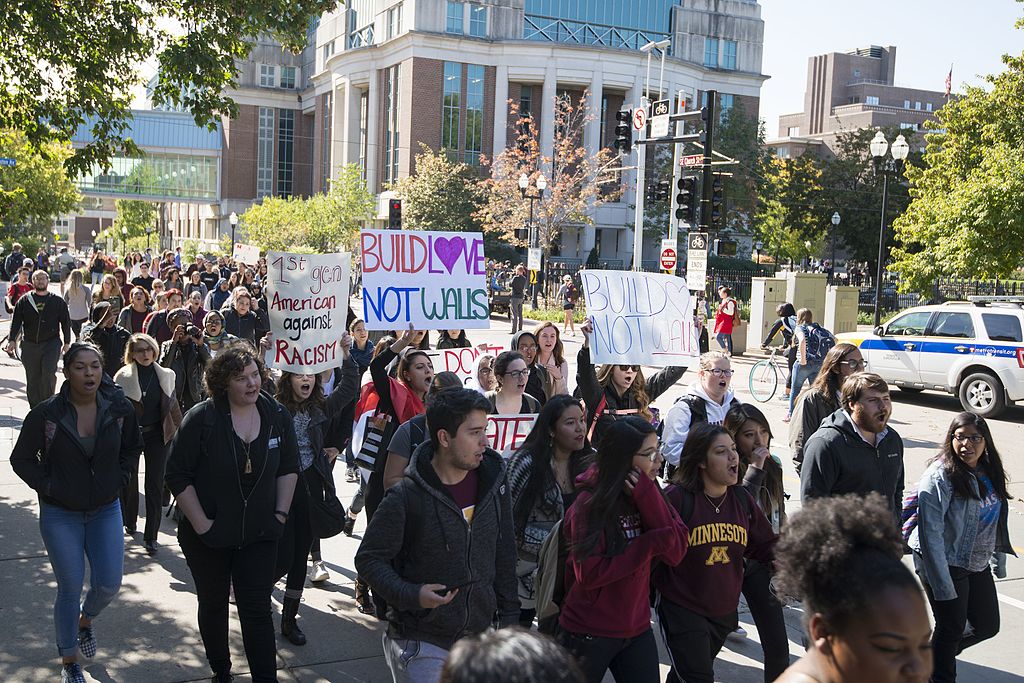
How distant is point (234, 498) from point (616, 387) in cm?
386

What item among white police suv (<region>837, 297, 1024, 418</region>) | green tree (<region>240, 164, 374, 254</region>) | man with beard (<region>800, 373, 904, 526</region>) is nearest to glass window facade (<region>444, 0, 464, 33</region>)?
green tree (<region>240, 164, 374, 254</region>)

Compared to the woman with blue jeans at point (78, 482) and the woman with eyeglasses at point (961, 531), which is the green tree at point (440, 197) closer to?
the woman with blue jeans at point (78, 482)

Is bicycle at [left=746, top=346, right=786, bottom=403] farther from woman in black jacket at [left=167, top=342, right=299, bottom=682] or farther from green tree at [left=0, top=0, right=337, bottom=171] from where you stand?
woman in black jacket at [left=167, top=342, right=299, bottom=682]

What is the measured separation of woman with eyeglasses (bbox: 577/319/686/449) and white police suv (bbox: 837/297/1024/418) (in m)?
10.4

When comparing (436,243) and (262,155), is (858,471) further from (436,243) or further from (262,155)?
(262,155)

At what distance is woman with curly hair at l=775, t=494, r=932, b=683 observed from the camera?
219 cm

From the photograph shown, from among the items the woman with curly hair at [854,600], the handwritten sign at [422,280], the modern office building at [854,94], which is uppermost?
the modern office building at [854,94]

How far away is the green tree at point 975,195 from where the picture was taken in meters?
23.7

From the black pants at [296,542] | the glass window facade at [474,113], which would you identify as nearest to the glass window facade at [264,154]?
the glass window facade at [474,113]

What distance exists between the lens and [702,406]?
6617 mm

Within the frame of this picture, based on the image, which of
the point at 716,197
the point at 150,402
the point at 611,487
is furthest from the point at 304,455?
the point at 716,197

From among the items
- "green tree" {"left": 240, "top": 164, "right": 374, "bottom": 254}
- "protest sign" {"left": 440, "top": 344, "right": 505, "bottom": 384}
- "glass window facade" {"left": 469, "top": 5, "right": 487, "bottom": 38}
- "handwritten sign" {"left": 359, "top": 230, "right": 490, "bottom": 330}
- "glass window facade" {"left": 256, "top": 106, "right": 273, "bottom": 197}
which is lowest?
"protest sign" {"left": 440, "top": 344, "right": 505, "bottom": 384}

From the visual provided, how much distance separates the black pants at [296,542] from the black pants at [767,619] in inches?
94.9

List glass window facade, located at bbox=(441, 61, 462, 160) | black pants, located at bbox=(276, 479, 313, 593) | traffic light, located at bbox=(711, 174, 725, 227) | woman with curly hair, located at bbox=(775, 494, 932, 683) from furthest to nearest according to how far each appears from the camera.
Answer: glass window facade, located at bbox=(441, 61, 462, 160)
traffic light, located at bbox=(711, 174, 725, 227)
black pants, located at bbox=(276, 479, 313, 593)
woman with curly hair, located at bbox=(775, 494, 932, 683)
